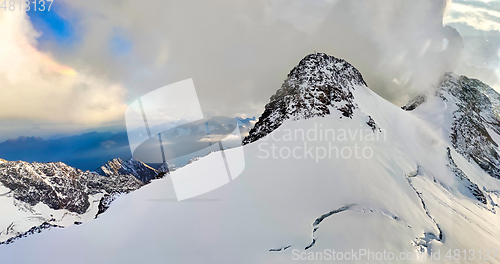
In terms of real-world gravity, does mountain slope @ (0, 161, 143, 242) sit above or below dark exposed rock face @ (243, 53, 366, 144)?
above

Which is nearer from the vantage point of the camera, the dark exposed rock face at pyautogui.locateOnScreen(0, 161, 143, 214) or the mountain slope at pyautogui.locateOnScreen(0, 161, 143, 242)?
the mountain slope at pyautogui.locateOnScreen(0, 161, 143, 242)

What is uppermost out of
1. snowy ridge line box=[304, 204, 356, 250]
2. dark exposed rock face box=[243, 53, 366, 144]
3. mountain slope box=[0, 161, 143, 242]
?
mountain slope box=[0, 161, 143, 242]

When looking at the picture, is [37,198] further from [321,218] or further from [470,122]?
[470,122]

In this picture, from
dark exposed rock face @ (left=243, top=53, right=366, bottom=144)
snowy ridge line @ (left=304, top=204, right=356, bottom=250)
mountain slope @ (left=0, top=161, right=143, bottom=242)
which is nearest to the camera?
snowy ridge line @ (left=304, top=204, right=356, bottom=250)

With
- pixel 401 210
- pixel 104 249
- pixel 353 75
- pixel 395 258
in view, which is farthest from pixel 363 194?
pixel 353 75

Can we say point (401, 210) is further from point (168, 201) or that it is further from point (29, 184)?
point (29, 184)

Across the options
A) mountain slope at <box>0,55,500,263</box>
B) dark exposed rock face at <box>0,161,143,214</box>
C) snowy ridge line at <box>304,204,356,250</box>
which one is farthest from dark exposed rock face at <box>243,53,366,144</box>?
dark exposed rock face at <box>0,161,143,214</box>

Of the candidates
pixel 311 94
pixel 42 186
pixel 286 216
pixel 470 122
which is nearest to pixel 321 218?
pixel 286 216

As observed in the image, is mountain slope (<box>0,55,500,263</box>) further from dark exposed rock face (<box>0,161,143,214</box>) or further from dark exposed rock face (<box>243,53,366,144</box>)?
dark exposed rock face (<box>0,161,143,214</box>)
